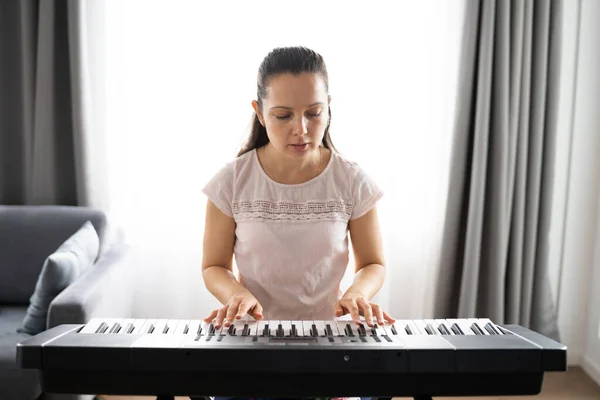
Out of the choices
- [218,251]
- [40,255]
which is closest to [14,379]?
[40,255]

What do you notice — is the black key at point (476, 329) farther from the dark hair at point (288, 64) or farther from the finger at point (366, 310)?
the dark hair at point (288, 64)

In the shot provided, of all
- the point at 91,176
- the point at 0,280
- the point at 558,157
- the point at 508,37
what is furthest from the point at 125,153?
the point at 558,157

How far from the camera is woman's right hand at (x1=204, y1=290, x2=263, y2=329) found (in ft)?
4.33

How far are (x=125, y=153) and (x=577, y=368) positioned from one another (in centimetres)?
270

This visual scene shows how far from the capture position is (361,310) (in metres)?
1.40

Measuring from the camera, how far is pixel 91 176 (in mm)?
3178

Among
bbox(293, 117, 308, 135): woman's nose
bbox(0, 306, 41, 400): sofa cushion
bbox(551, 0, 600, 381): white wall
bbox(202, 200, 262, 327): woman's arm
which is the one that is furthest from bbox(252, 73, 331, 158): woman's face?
bbox(551, 0, 600, 381): white wall

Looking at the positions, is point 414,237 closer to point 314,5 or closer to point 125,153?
point 314,5

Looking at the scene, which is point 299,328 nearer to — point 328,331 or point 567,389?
point 328,331

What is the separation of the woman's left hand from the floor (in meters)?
1.78

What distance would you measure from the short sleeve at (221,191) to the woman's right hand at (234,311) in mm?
302

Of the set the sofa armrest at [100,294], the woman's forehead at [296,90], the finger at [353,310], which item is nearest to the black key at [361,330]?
the finger at [353,310]

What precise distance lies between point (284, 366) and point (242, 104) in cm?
219

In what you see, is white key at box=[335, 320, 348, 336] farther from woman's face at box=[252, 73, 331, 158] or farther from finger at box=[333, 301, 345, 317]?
woman's face at box=[252, 73, 331, 158]
